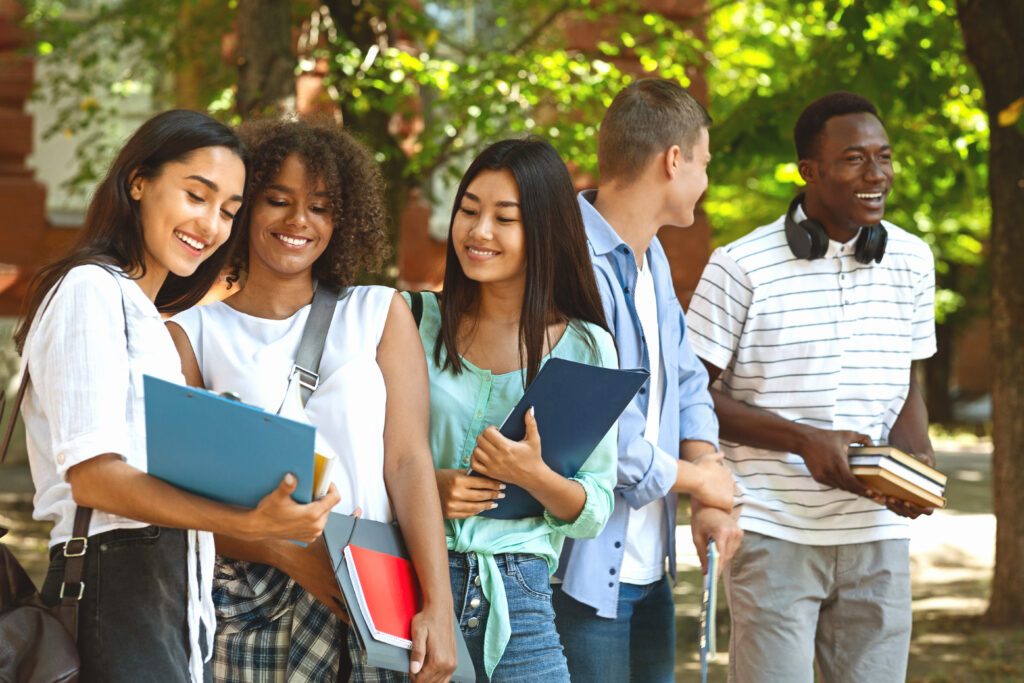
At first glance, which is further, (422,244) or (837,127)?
(422,244)

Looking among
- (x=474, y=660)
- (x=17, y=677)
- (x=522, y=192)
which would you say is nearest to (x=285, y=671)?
(x=474, y=660)

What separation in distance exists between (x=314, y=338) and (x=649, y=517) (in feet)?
4.12

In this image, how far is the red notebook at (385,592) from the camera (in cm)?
281

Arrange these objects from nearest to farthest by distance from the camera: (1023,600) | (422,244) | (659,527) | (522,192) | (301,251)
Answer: (301,251) → (522,192) → (659,527) → (1023,600) → (422,244)

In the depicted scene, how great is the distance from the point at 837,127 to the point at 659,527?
1.49 m

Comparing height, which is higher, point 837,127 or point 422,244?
point 422,244

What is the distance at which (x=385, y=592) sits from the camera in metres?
2.87

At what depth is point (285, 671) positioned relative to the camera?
2934 mm

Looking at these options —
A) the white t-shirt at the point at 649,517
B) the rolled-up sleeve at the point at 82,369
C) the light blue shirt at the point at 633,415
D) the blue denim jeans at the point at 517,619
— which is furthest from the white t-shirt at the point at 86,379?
the white t-shirt at the point at 649,517

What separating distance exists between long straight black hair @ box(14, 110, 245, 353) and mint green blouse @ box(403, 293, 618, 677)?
0.83m

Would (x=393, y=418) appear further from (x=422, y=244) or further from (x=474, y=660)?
(x=422, y=244)

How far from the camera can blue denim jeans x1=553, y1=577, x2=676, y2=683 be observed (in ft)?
11.7

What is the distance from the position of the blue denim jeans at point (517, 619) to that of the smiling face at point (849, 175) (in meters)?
1.76

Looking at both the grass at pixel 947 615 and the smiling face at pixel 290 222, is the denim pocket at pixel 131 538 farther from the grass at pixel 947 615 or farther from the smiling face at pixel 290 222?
the grass at pixel 947 615
